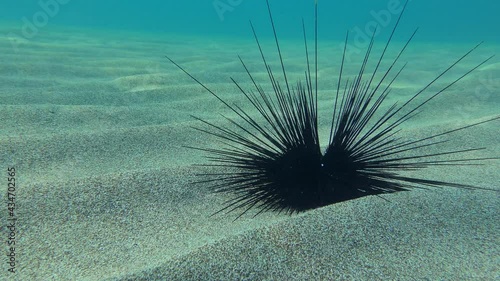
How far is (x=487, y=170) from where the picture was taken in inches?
130


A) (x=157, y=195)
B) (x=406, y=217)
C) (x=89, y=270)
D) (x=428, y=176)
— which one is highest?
(x=428, y=176)

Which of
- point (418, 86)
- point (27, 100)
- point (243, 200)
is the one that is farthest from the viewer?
point (418, 86)

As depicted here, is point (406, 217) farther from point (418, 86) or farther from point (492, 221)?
point (418, 86)

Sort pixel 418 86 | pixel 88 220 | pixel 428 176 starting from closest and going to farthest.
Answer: pixel 88 220, pixel 428 176, pixel 418 86

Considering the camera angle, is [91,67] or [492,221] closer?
[492,221]

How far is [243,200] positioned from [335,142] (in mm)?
702

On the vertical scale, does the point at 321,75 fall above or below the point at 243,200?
above

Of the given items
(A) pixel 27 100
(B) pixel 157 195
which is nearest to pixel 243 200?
(B) pixel 157 195

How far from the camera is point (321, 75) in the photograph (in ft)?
31.7

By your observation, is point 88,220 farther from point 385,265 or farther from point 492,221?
point 492,221

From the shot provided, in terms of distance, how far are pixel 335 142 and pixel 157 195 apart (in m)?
1.22

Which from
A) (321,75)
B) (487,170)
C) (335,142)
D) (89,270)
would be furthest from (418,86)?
(89,270)

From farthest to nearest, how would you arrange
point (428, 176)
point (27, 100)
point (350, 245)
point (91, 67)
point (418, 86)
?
1. point (91, 67)
2. point (418, 86)
3. point (27, 100)
4. point (428, 176)
5. point (350, 245)

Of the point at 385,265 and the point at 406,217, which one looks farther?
the point at 406,217
